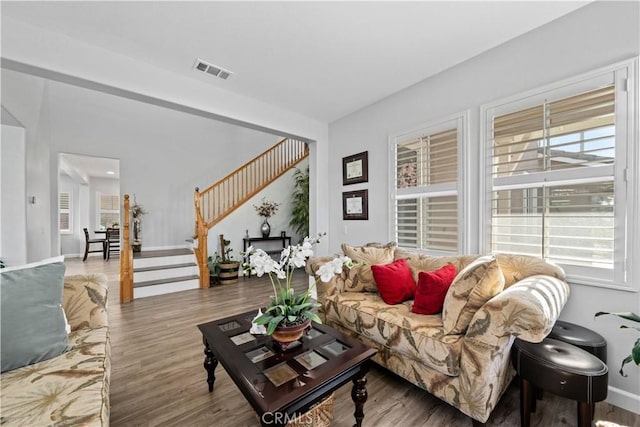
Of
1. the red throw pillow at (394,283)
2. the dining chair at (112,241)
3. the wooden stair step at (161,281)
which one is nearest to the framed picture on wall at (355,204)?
the red throw pillow at (394,283)

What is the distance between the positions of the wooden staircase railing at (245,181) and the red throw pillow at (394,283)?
13.3ft

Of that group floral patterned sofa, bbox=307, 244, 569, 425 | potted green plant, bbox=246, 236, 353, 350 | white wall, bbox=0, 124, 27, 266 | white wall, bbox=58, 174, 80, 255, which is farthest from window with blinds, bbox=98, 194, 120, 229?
floral patterned sofa, bbox=307, 244, 569, 425

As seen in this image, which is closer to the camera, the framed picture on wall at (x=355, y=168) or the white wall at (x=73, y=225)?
the framed picture on wall at (x=355, y=168)

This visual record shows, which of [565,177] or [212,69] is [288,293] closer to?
[565,177]

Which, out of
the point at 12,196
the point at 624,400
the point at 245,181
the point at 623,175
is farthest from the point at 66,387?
the point at 245,181

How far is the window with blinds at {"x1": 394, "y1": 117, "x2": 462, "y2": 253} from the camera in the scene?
2594 mm

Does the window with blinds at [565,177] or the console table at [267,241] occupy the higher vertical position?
the window with blinds at [565,177]

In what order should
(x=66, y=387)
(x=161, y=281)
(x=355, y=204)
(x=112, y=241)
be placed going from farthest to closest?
(x=112, y=241) → (x=161, y=281) → (x=355, y=204) → (x=66, y=387)

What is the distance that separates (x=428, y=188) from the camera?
9.19ft

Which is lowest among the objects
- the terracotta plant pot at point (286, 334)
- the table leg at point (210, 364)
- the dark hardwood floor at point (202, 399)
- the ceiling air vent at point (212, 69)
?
the dark hardwood floor at point (202, 399)

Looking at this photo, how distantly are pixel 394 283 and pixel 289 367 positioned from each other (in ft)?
3.97

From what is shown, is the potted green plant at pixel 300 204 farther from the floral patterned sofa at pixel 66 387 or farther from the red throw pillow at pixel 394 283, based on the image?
the floral patterned sofa at pixel 66 387

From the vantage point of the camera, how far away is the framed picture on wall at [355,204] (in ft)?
11.5

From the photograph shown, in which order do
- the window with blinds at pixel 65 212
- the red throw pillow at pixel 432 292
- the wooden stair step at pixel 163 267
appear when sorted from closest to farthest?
1. the red throw pillow at pixel 432 292
2. the wooden stair step at pixel 163 267
3. the window with blinds at pixel 65 212
